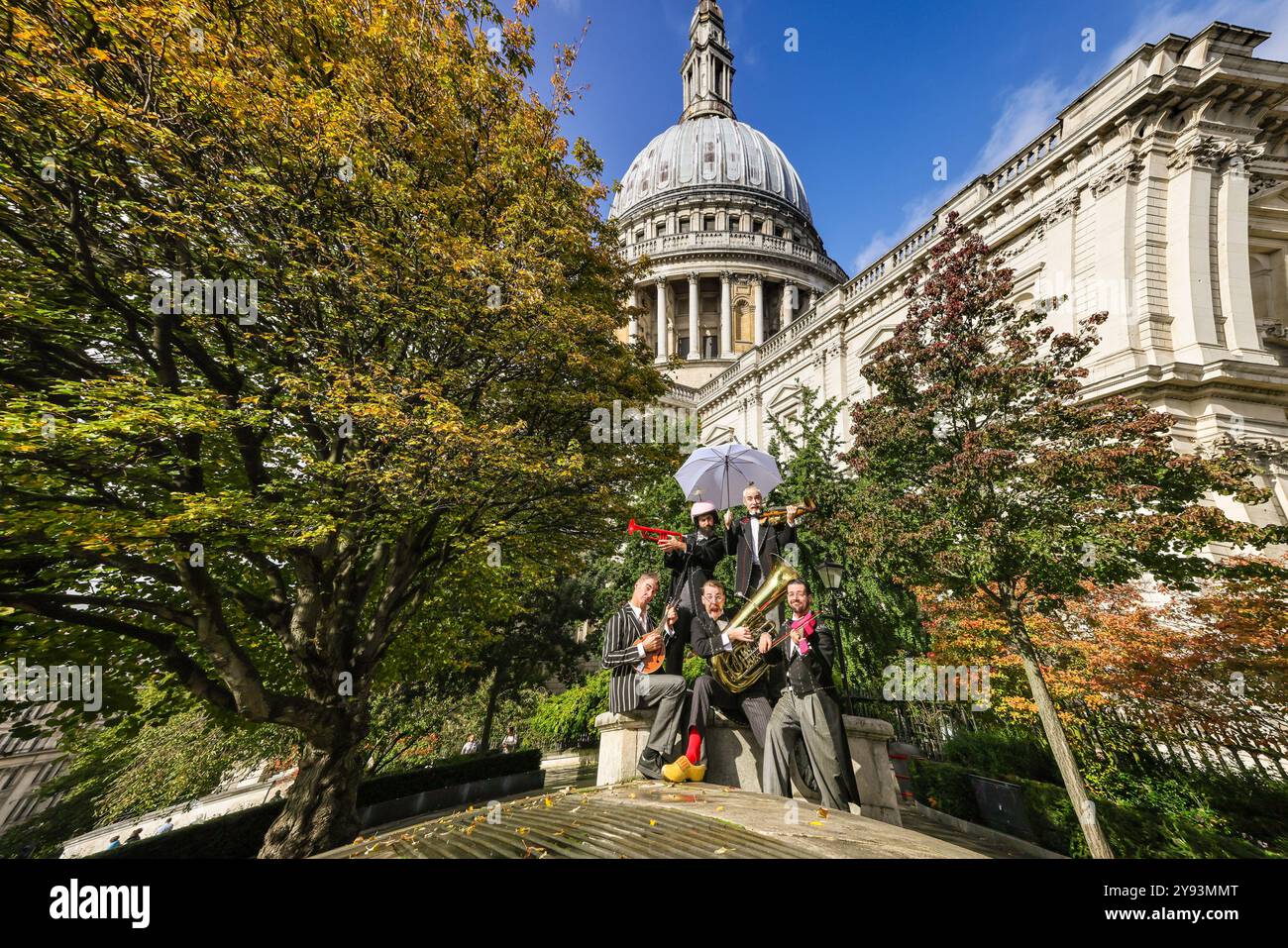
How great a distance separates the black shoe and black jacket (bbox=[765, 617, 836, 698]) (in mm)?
1492

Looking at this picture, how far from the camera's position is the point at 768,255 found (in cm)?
5028

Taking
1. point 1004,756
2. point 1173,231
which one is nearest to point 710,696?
point 1004,756

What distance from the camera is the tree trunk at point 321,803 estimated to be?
7945 mm

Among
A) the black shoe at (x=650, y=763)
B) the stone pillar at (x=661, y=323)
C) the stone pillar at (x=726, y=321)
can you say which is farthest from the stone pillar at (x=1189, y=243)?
the stone pillar at (x=661, y=323)

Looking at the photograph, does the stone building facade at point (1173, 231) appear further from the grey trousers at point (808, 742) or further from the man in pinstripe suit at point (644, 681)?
the man in pinstripe suit at point (644, 681)

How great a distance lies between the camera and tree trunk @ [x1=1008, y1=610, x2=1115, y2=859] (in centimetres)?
677

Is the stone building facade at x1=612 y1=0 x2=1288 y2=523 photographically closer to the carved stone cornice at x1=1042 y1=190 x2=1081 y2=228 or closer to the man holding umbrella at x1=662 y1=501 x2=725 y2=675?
the carved stone cornice at x1=1042 y1=190 x2=1081 y2=228

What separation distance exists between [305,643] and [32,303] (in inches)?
225

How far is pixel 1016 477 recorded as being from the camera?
8.91m

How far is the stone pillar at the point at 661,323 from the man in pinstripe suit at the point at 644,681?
145ft

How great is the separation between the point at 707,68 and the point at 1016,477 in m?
83.7

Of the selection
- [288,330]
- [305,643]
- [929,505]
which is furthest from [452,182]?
[929,505]

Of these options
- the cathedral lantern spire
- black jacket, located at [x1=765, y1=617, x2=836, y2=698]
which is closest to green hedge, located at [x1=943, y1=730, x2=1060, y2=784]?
black jacket, located at [x1=765, y1=617, x2=836, y2=698]
